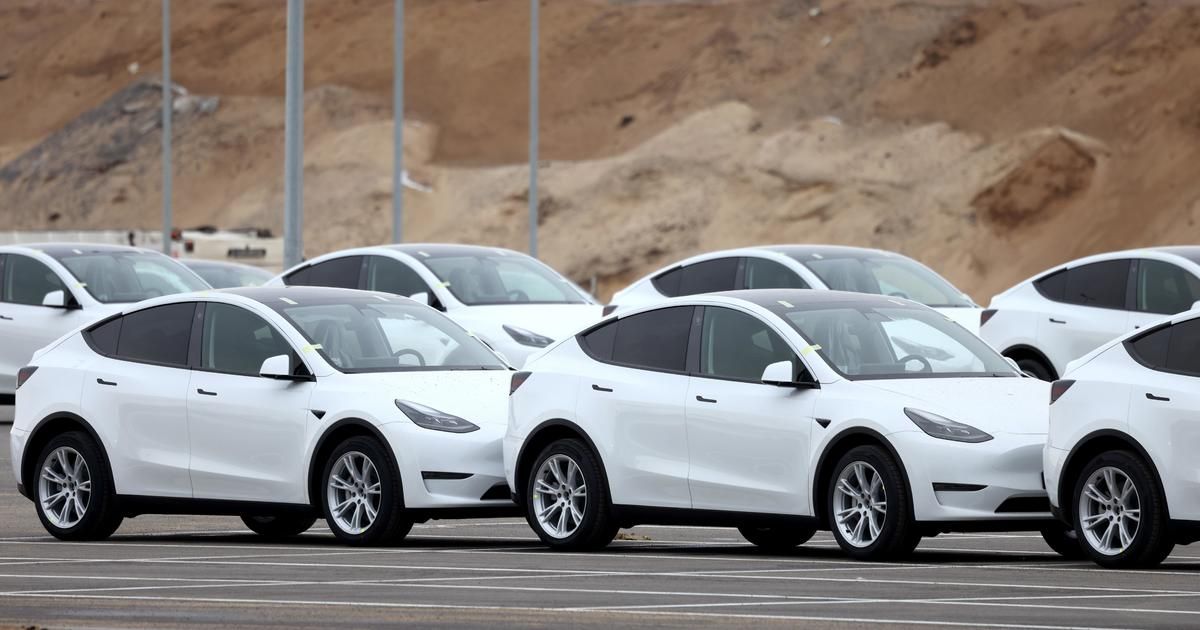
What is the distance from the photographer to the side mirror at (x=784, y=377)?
12.3 m

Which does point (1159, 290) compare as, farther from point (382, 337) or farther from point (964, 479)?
point (964, 479)

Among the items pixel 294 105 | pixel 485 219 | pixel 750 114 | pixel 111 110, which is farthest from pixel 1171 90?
pixel 111 110

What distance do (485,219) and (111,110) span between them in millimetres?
20241

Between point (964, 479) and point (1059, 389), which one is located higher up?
point (1059, 389)

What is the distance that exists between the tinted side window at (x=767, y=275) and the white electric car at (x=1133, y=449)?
32.5 feet

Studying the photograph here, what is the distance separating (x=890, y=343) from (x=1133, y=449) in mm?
1610

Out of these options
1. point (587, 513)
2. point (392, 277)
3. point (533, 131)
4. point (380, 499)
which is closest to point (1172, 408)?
point (587, 513)

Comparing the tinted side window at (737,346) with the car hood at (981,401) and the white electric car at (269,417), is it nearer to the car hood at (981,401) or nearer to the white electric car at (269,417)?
the car hood at (981,401)

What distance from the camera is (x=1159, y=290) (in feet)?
65.4

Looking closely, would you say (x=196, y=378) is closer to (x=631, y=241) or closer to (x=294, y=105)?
(x=294, y=105)

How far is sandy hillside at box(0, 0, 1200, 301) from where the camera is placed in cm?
4891

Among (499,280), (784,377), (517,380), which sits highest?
(499,280)

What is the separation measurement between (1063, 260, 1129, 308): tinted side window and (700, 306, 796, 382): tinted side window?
8.11 metres

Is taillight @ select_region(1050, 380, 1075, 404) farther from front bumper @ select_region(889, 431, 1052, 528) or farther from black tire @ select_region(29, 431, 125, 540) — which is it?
black tire @ select_region(29, 431, 125, 540)
